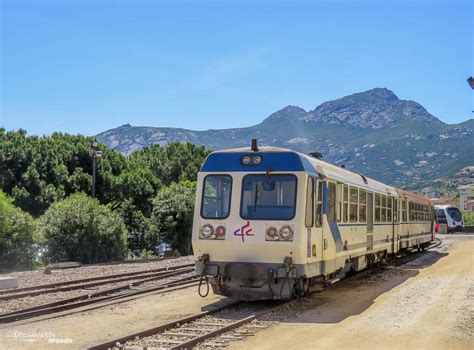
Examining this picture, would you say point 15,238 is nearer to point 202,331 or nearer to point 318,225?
point 318,225

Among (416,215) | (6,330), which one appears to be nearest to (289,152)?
(6,330)

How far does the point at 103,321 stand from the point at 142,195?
31.8 metres

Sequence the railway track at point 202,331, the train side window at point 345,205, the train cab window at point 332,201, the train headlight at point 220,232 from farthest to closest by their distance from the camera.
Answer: the train side window at point 345,205 < the train cab window at point 332,201 < the train headlight at point 220,232 < the railway track at point 202,331

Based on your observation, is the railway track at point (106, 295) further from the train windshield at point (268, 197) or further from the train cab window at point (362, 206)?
the train cab window at point (362, 206)

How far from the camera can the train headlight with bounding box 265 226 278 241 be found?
11.5 metres

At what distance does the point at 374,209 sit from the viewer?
1819 cm

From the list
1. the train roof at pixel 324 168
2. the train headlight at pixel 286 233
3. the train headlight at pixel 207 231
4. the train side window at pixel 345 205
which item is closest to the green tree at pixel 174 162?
the train roof at pixel 324 168

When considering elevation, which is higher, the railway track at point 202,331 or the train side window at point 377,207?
the train side window at point 377,207

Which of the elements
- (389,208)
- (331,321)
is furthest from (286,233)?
(389,208)

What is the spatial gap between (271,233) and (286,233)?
30 cm

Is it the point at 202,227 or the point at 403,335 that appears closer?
the point at 403,335

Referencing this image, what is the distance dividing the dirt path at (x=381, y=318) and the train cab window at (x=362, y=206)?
6.11 ft

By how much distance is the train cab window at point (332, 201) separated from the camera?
13.3m

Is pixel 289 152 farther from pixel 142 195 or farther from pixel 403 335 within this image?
pixel 142 195
